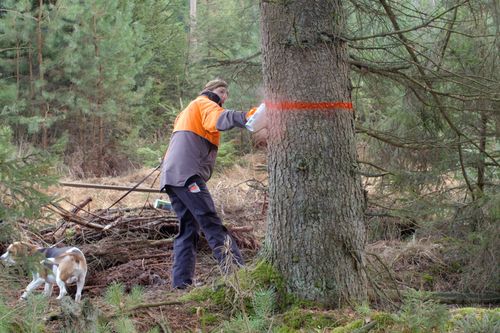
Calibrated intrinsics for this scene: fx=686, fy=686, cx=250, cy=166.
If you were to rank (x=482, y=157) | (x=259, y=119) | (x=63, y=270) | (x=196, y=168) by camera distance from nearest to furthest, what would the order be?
(x=259, y=119) < (x=196, y=168) < (x=63, y=270) < (x=482, y=157)

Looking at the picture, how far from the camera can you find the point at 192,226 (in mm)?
6793

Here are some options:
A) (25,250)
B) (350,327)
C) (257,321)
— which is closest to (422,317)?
(350,327)

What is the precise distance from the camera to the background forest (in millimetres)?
5367

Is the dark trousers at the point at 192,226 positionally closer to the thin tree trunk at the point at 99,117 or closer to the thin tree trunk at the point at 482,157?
the thin tree trunk at the point at 482,157

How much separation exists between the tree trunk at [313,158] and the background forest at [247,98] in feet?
0.82

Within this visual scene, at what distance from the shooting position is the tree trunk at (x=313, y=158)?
15.6 ft

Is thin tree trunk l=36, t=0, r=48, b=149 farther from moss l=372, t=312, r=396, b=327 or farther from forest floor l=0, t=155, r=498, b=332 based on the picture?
moss l=372, t=312, r=396, b=327

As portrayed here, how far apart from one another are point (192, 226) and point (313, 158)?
2359 millimetres

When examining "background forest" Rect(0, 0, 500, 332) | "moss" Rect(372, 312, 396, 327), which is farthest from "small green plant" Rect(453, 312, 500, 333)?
"background forest" Rect(0, 0, 500, 332)

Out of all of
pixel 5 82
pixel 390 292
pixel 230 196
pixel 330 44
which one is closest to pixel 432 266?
pixel 390 292

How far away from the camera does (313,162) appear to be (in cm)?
476

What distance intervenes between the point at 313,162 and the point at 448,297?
8.90ft

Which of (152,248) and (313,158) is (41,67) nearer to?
(152,248)

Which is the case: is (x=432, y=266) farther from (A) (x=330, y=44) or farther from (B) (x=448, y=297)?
(A) (x=330, y=44)
